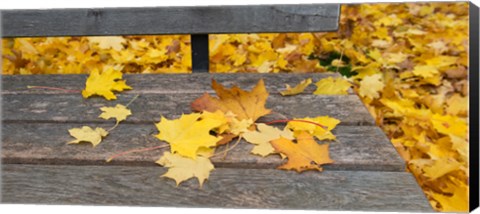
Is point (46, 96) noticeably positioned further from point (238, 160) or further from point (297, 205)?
point (297, 205)

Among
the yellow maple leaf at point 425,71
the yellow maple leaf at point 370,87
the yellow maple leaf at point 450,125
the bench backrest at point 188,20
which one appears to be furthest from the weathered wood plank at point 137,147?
the yellow maple leaf at point 425,71

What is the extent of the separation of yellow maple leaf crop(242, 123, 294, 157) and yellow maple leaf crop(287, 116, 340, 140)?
0.11ft

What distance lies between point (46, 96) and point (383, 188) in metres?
1.10

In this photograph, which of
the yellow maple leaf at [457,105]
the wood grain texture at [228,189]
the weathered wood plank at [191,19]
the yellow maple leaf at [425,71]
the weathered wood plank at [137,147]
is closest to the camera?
the wood grain texture at [228,189]

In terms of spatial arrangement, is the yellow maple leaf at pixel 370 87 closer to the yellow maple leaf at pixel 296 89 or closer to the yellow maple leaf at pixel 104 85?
the yellow maple leaf at pixel 296 89

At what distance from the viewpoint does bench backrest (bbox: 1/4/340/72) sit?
1.78 metres

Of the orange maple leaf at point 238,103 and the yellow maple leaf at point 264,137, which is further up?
the orange maple leaf at point 238,103

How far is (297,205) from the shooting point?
887 mm

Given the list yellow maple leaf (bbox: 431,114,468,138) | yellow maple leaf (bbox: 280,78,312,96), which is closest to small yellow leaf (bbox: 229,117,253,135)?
yellow maple leaf (bbox: 280,78,312,96)

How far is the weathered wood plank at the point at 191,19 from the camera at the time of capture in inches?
69.9

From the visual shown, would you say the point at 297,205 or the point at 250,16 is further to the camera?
the point at 250,16

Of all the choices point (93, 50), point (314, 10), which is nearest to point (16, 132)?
point (314, 10)

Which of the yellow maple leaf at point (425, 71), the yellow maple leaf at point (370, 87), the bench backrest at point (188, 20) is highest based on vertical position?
the bench backrest at point (188, 20)

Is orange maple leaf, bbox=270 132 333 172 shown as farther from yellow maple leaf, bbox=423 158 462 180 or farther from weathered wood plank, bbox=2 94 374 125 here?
yellow maple leaf, bbox=423 158 462 180
